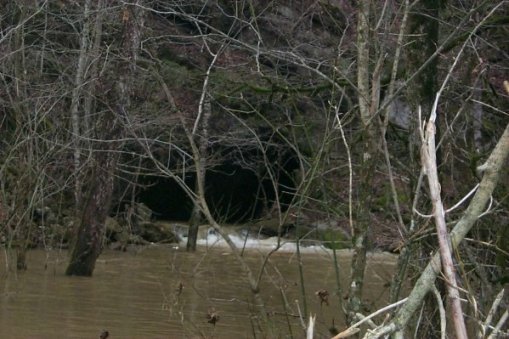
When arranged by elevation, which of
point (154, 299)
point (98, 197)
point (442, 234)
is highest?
point (442, 234)

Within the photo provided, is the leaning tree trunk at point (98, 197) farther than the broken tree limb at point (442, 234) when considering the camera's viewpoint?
Yes

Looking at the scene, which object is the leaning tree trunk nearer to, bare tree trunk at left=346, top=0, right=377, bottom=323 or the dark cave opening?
bare tree trunk at left=346, top=0, right=377, bottom=323

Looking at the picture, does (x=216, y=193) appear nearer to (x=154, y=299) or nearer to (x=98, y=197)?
(x=98, y=197)

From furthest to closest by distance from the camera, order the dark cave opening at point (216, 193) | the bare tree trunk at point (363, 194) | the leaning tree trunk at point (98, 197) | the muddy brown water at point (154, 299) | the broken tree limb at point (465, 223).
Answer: the dark cave opening at point (216, 193) → the leaning tree trunk at point (98, 197) → the muddy brown water at point (154, 299) → the bare tree trunk at point (363, 194) → the broken tree limb at point (465, 223)

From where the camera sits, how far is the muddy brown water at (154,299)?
10250mm

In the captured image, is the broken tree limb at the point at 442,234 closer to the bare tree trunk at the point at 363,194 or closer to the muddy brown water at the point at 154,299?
the bare tree trunk at the point at 363,194

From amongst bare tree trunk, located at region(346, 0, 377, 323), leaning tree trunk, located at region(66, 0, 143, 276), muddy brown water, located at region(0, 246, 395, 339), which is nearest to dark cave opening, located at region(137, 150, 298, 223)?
muddy brown water, located at region(0, 246, 395, 339)

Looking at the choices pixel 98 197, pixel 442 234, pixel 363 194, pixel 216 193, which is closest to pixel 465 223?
pixel 442 234

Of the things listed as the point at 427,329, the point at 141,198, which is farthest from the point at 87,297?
the point at 141,198

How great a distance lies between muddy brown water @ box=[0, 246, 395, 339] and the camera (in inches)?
404

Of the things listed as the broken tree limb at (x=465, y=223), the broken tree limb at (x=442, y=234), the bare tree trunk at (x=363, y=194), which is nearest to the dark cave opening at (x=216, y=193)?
the bare tree trunk at (x=363, y=194)

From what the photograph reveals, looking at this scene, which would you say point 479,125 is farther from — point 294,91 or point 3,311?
point 3,311

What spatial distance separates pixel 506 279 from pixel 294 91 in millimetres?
2696

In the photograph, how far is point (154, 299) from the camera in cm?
1342
